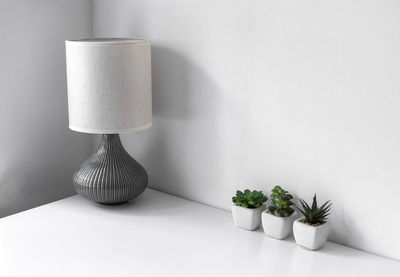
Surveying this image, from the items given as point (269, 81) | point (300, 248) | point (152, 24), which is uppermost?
point (152, 24)

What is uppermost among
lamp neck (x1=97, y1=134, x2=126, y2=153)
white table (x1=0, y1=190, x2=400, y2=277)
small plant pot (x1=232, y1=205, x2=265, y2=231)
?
lamp neck (x1=97, y1=134, x2=126, y2=153)

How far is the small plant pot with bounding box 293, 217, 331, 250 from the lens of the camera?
1.27 metres

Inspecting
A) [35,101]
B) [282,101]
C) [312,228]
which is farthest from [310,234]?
[35,101]

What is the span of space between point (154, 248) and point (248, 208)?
11.0 inches

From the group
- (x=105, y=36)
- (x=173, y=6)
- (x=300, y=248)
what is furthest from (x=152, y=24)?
(x=300, y=248)

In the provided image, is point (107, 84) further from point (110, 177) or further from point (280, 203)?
point (280, 203)

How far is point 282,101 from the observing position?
137cm

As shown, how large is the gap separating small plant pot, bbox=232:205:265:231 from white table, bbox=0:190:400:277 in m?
0.02

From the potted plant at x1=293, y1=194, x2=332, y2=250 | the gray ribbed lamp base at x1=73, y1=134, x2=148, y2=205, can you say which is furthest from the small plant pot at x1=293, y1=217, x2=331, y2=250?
the gray ribbed lamp base at x1=73, y1=134, x2=148, y2=205

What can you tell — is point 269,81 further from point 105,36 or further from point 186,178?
point 105,36

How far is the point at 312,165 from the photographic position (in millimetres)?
1349

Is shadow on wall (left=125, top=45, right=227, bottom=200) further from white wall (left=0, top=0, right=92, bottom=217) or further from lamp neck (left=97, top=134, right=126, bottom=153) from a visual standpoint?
white wall (left=0, top=0, right=92, bottom=217)

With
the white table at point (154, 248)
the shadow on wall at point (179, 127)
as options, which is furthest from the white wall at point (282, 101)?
the white table at point (154, 248)

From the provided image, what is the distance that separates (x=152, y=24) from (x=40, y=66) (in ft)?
1.29
